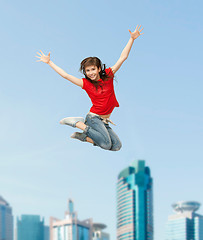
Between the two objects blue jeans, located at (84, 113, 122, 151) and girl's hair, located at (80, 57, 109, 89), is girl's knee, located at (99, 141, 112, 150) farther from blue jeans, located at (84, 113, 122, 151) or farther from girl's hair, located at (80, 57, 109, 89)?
girl's hair, located at (80, 57, 109, 89)

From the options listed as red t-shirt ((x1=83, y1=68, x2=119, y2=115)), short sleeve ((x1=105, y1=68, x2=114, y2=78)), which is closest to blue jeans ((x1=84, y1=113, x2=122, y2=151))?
red t-shirt ((x1=83, y1=68, x2=119, y2=115))

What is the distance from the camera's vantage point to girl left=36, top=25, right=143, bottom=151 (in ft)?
60.8

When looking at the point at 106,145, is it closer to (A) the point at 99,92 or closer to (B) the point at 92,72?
(A) the point at 99,92

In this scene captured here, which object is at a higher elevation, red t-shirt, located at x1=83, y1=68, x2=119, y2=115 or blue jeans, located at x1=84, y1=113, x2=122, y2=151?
red t-shirt, located at x1=83, y1=68, x2=119, y2=115

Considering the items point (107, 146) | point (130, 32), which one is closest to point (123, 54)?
point (130, 32)

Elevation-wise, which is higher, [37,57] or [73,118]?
[37,57]

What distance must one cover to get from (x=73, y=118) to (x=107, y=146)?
179cm

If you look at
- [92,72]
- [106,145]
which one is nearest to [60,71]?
[92,72]

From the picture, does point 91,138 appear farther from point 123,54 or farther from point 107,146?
point 123,54

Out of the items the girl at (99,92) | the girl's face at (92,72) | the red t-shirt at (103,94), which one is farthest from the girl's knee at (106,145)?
the girl's face at (92,72)

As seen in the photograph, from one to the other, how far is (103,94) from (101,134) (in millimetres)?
1471

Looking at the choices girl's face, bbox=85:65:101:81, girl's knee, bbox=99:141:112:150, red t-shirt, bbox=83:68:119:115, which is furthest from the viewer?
red t-shirt, bbox=83:68:119:115

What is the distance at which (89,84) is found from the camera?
61.5 ft

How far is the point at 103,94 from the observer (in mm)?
18688
